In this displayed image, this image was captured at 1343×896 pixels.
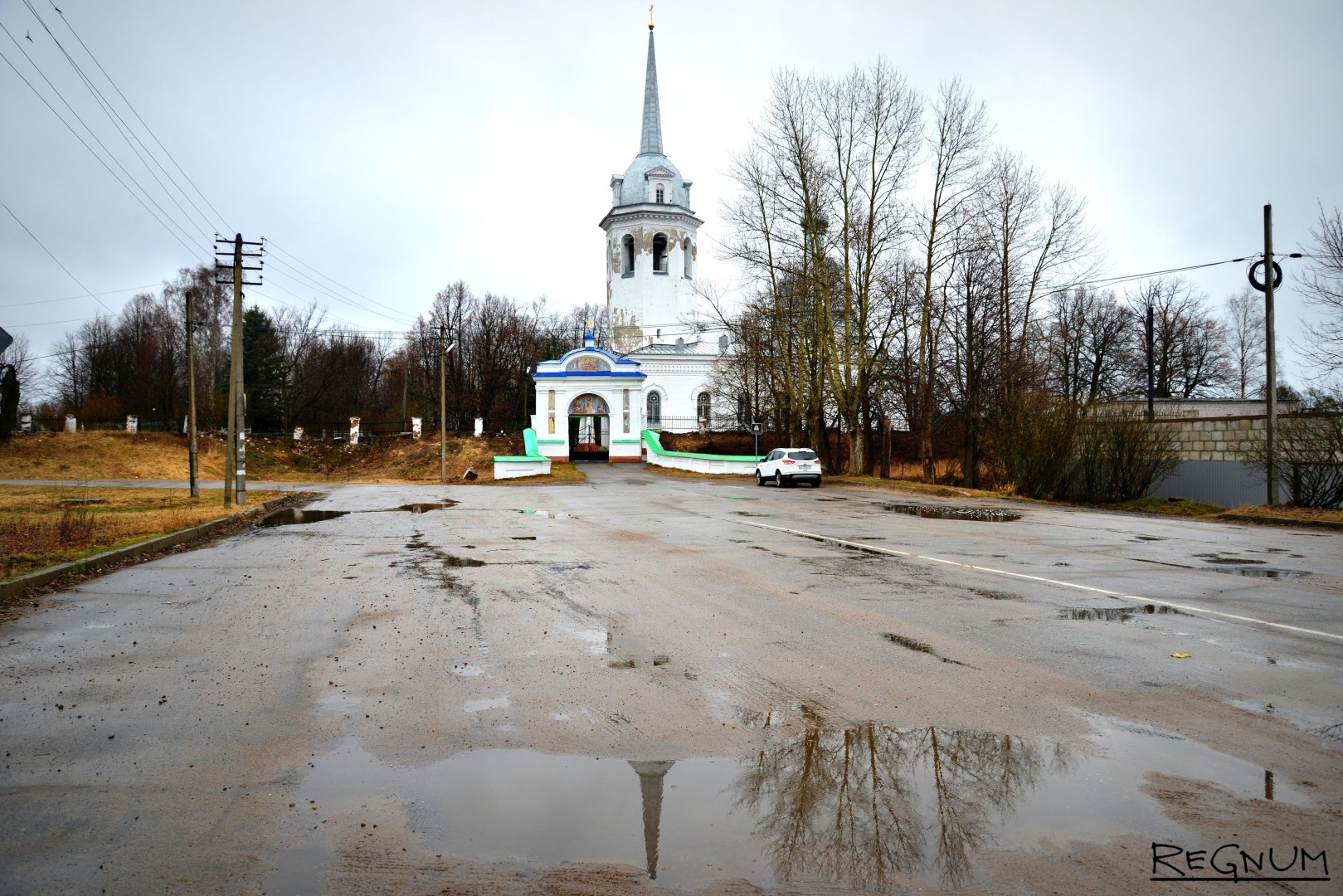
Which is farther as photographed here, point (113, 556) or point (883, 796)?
point (113, 556)

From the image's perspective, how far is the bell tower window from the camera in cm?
6431

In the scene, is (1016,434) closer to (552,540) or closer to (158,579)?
(552,540)

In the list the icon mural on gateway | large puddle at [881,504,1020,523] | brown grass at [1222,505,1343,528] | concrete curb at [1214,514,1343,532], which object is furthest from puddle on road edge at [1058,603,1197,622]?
the icon mural on gateway

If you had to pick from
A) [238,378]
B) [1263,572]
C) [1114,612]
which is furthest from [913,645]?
[238,378]

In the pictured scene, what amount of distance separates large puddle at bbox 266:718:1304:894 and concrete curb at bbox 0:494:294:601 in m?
7.33

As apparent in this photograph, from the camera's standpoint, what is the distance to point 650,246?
6369 centimetres

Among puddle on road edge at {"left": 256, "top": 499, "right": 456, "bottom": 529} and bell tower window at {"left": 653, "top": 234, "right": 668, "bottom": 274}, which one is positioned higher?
bell tower window at {"left": 653, "top": 234, "right": 668, "bottom": 274}

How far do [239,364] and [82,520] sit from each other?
454 inches

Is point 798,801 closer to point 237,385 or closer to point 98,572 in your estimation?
point 98,572

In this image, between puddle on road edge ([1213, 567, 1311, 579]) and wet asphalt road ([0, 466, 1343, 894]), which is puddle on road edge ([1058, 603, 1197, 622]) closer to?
wet asphalt road ([0, 466, 1343, 894])

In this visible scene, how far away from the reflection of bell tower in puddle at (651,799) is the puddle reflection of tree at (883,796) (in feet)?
1.28

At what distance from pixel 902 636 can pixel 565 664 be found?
9.60 feet

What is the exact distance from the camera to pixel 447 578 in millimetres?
11117

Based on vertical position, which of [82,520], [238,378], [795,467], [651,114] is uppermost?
[651,114]
